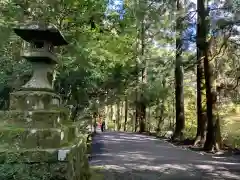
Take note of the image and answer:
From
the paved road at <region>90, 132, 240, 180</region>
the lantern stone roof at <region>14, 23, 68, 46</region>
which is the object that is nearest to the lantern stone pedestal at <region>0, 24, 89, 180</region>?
the lantern stone roof at <region>14, 23, 68, 46</region>

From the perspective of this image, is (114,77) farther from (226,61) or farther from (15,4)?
(15,4)

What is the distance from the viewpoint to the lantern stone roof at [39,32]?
5.64 metres

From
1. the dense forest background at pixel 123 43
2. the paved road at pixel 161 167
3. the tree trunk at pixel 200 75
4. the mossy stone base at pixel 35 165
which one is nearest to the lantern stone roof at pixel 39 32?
the mossy stone base at pixel 35 165

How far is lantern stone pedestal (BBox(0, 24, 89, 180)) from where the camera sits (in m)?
4.87

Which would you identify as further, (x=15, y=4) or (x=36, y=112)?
(x=15, y=4)

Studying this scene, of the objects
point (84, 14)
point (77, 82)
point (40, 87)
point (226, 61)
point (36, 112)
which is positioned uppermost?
point (84, 14)

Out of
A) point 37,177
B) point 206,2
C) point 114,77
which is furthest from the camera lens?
point 114,77

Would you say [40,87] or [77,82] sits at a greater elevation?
[77,82]

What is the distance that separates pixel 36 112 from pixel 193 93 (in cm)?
2567

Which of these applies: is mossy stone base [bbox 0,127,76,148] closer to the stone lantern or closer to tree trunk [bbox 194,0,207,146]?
the stone lantern

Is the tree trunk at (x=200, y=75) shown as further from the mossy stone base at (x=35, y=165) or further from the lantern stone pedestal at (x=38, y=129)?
the mossy stone base at (x=35, y=165)

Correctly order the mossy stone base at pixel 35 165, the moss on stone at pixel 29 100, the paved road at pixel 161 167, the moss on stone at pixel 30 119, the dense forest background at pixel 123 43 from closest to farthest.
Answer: the mossy stone base at pixel 35 165 < the moss on stone at pixel 30 119 < the moss on stone at pixel 29 100 < the paved road at pixel 161 167 < the dense forest background at pixel 123 43

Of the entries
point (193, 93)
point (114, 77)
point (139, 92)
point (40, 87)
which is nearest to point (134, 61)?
point (139, 92)

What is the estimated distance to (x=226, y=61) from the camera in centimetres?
1446
